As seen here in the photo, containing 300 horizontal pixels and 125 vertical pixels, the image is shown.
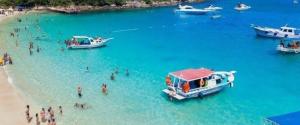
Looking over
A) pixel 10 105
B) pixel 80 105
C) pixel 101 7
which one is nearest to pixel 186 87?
pixel 80 105

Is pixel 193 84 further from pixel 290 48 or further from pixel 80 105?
pixel 290 48

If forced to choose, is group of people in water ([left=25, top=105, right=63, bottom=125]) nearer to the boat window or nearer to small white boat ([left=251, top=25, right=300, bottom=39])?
the boat window

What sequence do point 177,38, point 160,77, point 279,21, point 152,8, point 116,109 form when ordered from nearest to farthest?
point 116,109
point 160,77
point 177,38
point 279,21
point 152,8

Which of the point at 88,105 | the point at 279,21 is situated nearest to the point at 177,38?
the point at 279,21

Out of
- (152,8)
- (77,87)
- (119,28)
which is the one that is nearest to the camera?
(77,87)

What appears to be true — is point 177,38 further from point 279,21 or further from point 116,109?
point 116,109

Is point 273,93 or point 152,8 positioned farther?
point 152,8
